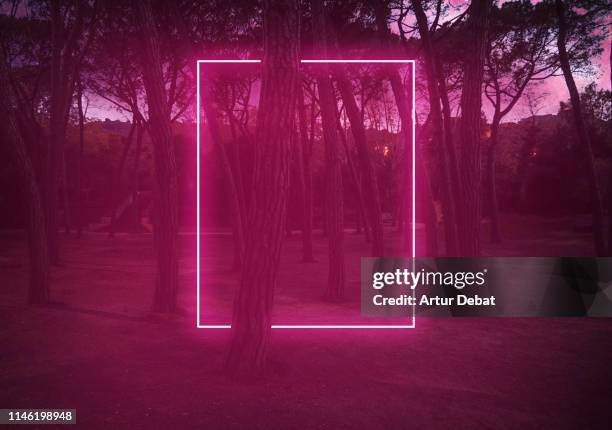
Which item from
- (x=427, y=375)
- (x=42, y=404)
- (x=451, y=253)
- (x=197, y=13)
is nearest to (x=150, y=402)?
(x=42, y=404)

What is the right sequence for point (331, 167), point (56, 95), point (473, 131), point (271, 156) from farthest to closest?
point (56, 95), point (331, 167), point (473, 131), point (271, 156)

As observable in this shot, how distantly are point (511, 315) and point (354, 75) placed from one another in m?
13.9

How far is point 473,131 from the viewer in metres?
8.41

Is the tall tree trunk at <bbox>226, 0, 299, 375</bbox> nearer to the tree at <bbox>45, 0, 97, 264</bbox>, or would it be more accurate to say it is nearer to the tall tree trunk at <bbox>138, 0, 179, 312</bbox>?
the tall tree trunk at <bbox>138, 0, 179, 312</bbox>

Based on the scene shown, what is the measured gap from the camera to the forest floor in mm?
4309

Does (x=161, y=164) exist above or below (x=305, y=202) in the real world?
above

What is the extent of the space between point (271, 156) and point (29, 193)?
533 cm

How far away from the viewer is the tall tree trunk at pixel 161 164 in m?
7.72

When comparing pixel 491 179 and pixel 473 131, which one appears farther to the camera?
pixel 491 179

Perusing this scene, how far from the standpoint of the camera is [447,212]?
9320mm

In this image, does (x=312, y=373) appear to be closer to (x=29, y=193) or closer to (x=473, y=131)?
(x=473, y=131)

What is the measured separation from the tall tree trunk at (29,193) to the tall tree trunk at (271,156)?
5.02 metres

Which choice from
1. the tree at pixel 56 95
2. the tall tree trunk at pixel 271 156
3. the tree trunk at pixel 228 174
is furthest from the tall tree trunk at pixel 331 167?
the tree at pixel 56 95

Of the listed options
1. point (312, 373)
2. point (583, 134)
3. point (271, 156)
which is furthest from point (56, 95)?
point (583, 134)
